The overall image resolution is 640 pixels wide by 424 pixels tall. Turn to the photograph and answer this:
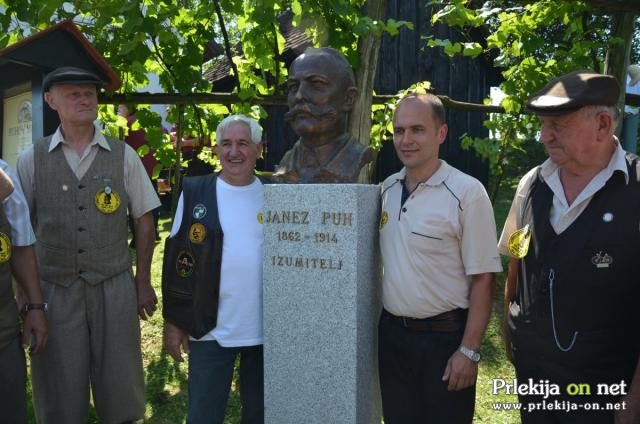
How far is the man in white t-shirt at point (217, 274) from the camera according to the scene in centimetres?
283

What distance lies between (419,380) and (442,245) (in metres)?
0.62

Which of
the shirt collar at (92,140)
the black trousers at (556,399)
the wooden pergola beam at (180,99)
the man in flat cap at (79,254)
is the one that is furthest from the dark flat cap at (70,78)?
the black trousers at (556,399)

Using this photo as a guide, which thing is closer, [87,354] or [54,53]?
[87,354]

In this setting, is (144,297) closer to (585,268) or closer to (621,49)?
(585,268)

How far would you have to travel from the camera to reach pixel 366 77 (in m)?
4.62

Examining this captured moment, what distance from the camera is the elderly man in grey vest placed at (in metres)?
2.62

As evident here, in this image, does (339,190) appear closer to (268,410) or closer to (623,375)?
(268,410)

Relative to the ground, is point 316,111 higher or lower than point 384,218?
higher

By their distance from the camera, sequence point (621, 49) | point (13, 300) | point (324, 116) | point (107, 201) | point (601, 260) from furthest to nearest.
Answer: point (621, 49), point (107, 201), point (324, 116), point (13, 300), point (601, 260)

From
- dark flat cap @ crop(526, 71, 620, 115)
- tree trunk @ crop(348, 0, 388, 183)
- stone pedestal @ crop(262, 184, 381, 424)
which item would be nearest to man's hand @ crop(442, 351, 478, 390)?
stone pedestal @ crop(262, 184, 381, 424)

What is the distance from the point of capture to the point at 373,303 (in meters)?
2.96

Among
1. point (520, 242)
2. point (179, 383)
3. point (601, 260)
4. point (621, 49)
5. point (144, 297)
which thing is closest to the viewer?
point (601, 260)

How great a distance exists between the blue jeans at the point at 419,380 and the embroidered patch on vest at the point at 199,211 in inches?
40.9

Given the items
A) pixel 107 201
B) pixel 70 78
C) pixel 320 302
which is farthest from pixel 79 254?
pixel 320 302
